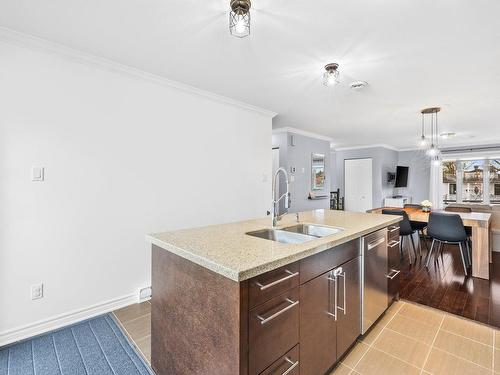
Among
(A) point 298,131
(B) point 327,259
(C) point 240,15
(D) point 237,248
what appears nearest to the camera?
(D) point 237,248

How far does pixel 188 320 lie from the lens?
4.09 ft

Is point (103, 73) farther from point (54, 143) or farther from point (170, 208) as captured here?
point (170, 208)

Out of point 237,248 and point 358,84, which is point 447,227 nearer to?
point 358,84

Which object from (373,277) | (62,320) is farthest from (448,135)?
(62,320)

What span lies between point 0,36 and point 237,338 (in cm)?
265

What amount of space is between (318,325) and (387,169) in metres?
7.36

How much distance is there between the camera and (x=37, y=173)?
6.61ft

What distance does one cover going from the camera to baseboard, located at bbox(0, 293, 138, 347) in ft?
6.24

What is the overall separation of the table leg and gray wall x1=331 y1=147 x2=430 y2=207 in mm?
3965

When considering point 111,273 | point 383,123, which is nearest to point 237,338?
point 111,273

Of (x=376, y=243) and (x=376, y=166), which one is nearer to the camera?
(x=376, y=243)

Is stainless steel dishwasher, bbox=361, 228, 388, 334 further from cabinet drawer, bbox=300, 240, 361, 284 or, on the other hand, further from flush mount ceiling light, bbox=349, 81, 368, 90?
flush mount ceiling light, bbox=349, 81, 368, 90

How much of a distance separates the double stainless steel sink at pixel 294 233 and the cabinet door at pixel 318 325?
347 mm

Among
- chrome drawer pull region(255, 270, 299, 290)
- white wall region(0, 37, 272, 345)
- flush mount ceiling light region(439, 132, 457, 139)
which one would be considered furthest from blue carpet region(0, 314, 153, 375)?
flush mount ceiling light region(439, 132, 457, 139)
